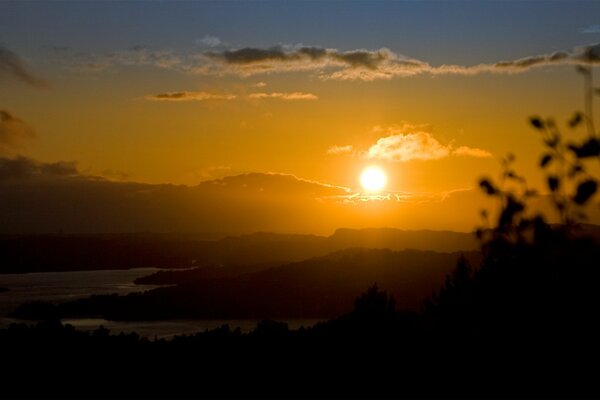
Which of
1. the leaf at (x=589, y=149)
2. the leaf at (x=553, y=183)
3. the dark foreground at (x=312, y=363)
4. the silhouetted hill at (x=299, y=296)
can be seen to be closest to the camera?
the leaf at (x=589, y=149)

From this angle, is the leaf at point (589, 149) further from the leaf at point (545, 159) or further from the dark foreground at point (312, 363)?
the dark foreground at point (312, 363)

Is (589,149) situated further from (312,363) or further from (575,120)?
(312,363)

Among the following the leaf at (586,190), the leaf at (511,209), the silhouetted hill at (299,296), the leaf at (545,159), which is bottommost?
the silhouetted hill at (299,296)

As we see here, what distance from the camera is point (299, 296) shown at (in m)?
191

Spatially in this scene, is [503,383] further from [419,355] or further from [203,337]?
[203,337]

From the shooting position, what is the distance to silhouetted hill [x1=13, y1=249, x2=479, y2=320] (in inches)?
6826

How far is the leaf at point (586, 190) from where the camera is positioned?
25.2ft

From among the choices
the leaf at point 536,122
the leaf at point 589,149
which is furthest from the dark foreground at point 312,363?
the leaf at point 536,122

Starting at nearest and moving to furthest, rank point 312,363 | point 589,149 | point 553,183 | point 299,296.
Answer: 1. point 589,149
2. point 553,183
3. point 312,363
4. point 299,296

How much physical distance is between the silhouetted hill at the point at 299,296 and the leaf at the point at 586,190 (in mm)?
159337

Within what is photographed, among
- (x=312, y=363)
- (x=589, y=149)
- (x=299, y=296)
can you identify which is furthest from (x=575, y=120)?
(x=299, y=296)

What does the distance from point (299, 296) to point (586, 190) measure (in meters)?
185

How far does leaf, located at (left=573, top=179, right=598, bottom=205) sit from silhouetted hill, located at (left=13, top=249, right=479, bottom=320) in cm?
15934

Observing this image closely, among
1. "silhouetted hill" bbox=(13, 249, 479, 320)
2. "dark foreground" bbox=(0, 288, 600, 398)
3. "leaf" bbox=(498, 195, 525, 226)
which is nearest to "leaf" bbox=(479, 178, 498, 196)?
"leaf" bbox=(498, 195, 525, 226)
